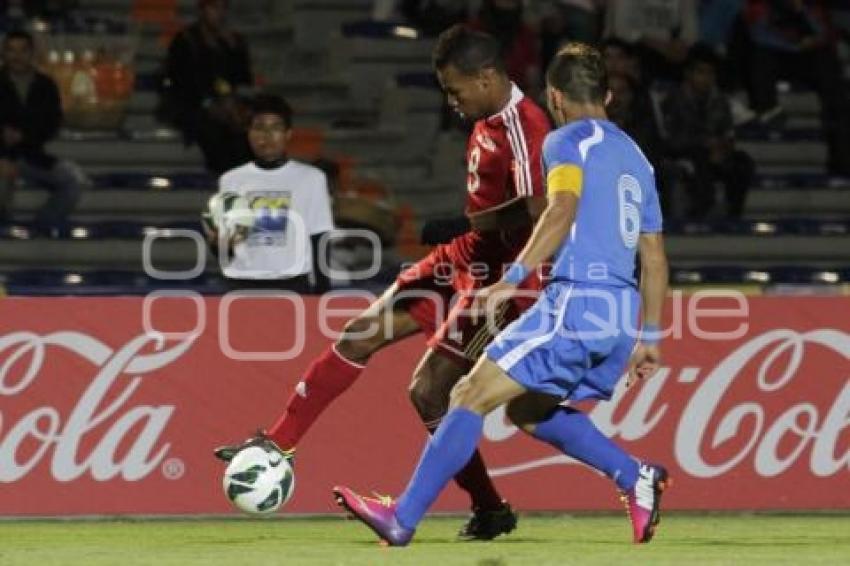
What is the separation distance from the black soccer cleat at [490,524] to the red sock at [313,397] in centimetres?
78

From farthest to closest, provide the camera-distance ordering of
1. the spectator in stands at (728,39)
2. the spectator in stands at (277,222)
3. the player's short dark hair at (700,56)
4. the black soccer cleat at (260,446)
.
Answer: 1. the spectator in stands at (728,39)
2. the player's short dark hair at (700,56)
3. the spectator in stands at (277,222)
4. the black soccer cleat at (260,446)

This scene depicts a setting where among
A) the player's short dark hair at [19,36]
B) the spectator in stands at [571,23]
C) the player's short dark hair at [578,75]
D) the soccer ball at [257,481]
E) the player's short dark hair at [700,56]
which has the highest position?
the player's short dark hair at [578,75]

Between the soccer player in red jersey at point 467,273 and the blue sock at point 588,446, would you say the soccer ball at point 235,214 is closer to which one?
the soccer player in red jersey at point 467,273

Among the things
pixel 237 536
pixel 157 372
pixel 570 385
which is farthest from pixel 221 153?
pixel 570 385

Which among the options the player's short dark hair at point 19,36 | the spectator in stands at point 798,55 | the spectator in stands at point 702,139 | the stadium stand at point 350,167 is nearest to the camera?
the player's short dark hair at point 19,36

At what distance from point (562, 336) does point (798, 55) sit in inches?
377

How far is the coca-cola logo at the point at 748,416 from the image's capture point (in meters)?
12.6

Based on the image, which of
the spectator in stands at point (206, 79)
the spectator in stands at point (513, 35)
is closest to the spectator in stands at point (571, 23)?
the spectator in stands at point (513, 35)

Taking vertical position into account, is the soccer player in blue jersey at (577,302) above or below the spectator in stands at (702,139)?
above

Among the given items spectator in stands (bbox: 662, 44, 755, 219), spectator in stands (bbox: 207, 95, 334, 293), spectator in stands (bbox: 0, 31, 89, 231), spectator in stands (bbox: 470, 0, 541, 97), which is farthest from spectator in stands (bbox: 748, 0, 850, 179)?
spectator in stands (bbox: 207, 95, 334, 293)

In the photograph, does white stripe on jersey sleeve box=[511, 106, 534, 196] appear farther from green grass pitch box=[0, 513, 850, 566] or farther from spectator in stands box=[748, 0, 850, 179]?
spectator in stands box=[748, 0, 850, 179]

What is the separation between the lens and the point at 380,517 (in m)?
9.57

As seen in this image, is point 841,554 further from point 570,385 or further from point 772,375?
point 772,375

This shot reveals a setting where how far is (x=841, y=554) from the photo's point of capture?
9.75m
